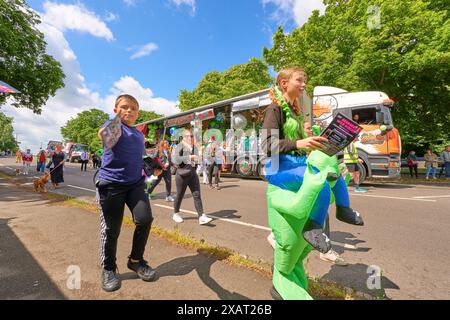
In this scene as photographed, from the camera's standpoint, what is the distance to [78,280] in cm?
256

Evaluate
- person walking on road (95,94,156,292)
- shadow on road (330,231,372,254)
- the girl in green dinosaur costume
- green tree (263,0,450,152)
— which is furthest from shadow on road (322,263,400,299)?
green tree (263,0,450,152)

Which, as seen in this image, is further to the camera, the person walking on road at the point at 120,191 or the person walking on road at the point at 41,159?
the person walking on road at the point at 41,159

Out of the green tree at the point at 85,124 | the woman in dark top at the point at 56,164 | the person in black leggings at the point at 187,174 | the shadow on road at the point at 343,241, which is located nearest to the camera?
the shadow on road at the point at 343,241

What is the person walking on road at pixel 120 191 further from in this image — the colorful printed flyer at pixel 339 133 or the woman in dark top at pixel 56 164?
the woman in dark top at pixel 56 164

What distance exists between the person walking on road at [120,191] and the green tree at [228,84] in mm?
18388

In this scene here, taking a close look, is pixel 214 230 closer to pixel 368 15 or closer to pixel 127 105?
pixel 127 105

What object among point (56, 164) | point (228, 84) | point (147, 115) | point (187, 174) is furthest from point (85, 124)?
point (187, 174)

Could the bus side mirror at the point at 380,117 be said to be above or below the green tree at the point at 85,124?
below

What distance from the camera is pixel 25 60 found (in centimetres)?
1448

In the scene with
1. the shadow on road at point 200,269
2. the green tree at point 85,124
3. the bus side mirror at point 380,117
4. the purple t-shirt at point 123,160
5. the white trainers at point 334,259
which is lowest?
the shadow on road at point 200,269

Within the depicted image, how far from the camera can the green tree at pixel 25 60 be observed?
43.1ft

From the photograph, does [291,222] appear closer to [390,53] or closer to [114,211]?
[114,211]

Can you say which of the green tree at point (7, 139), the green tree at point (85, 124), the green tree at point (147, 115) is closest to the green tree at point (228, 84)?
the green tree at point (147, 115)

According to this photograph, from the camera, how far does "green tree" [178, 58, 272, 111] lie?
21.3 m
